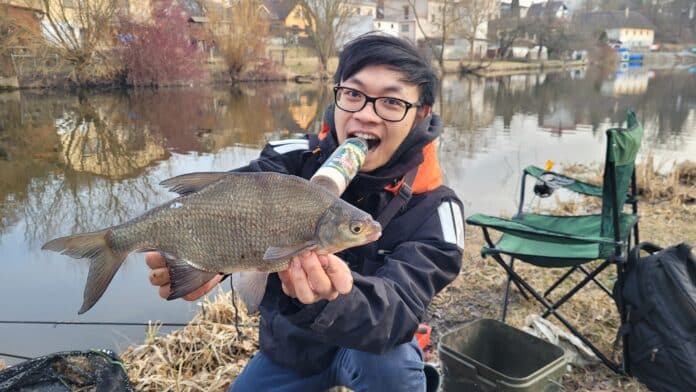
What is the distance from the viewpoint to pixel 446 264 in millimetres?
1801

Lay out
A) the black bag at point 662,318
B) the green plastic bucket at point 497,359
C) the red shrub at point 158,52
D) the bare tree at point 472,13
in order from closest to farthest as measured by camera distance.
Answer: the green plastic bucket at point 497,359
the black bag at point 662,318
the red shrub at point 158,52
the bare tree at point 472,13

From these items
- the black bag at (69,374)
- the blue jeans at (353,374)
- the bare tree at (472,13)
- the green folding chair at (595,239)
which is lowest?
the black bag at (69,374)

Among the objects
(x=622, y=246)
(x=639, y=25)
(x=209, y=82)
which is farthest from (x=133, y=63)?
(x=639, y=25)

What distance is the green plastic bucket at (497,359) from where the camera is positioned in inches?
81.5

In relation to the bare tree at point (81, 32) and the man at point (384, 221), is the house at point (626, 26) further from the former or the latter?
the man at point (384, 221)

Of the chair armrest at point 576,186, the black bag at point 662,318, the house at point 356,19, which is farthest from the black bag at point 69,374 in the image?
the house at point 356,19

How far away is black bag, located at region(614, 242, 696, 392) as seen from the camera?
7.44ft

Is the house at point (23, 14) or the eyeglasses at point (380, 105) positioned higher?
the house at point (23, 14)

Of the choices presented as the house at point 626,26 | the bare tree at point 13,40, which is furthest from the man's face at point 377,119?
the house at point 626,26

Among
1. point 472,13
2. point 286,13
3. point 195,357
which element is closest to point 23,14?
point 195,357

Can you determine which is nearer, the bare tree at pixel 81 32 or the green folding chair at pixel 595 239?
the green folding chair at pixel 595 239

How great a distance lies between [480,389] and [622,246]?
106cm

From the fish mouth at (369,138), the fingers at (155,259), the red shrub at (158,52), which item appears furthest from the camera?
the red shrub at (158,52)

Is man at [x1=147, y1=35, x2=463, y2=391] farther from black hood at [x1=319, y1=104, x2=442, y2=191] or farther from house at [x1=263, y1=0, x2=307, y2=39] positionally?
house at [x1=263, y1=0, x2=307, y2=39]
